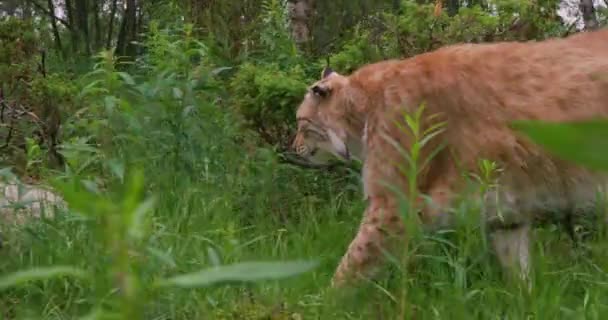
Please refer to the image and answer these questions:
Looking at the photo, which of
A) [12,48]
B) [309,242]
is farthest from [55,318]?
[12,48]

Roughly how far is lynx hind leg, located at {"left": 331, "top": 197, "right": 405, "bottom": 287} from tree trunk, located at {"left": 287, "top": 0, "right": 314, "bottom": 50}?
15.5ft

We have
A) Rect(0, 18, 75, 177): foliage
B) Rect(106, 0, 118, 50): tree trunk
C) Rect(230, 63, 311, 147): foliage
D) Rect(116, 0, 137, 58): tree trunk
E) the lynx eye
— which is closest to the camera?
the lynx eye

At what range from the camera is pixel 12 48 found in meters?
8.71

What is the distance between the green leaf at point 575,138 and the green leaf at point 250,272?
254 mm

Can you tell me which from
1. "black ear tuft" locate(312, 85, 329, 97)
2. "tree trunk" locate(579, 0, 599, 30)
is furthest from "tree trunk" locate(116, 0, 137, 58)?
"black ear tuft" locate(312, 85, 329, 97)

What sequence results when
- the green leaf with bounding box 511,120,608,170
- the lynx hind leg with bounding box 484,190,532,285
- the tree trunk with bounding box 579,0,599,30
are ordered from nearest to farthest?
the green leaf with bounding box 511,120,608,170, the lynx hind leg with bounding box 484,190,532,285, the tree trunk with bounding box 579,0,599,30

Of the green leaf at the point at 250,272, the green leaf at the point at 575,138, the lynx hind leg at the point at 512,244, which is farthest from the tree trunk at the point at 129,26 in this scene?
the green leaf at the point at 575,138

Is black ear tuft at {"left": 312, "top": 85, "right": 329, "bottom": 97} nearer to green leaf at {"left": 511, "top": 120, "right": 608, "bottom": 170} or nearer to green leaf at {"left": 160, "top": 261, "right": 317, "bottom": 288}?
green leaf at {"left": 160, "top": 261, "right": 317, "bottom": 288}

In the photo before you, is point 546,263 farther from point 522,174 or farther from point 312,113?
point 312,113

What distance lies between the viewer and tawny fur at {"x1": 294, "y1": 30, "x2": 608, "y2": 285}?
3957mm

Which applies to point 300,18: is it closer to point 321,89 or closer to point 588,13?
point 588,13

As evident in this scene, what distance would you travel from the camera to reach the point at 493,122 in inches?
162

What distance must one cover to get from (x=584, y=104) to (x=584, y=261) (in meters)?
0.76

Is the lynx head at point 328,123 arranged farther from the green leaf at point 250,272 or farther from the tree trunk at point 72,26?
the tree trunk at point 72,26
